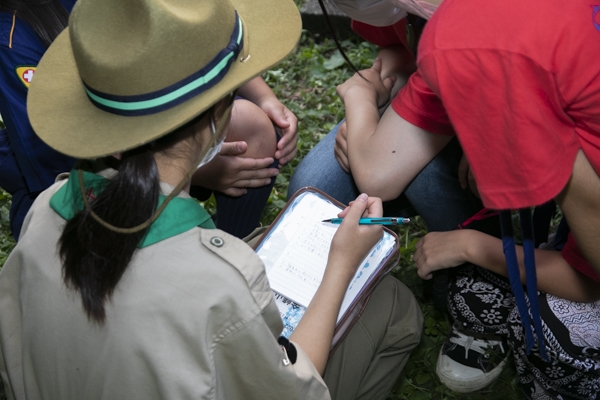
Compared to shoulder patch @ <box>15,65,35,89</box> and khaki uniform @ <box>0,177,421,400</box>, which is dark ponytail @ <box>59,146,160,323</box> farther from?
shoulder patch @ <box>15,65,35,89</box>

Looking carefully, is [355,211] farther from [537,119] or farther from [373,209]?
[537,119]

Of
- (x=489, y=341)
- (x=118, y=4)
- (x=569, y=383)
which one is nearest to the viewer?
(x=118, y=4)

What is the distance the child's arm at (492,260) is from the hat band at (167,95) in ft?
2.92

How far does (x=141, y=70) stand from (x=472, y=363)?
145 centimetres

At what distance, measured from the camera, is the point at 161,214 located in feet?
3.70

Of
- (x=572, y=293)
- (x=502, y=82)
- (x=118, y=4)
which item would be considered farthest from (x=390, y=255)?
(x=118, y=4)

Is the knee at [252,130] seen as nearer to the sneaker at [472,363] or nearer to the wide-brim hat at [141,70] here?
the wide-brim hat at [141,70]

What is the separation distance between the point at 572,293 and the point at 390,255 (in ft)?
1.46

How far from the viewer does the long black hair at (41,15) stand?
1.63 m

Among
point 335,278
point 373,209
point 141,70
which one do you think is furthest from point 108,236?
point 373,209

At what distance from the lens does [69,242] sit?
114 centimetres

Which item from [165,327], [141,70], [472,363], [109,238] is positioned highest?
[141,70]

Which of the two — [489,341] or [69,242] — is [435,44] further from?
[489,341]

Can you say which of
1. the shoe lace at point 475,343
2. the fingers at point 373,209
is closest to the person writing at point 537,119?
the fingers at point 373,209
